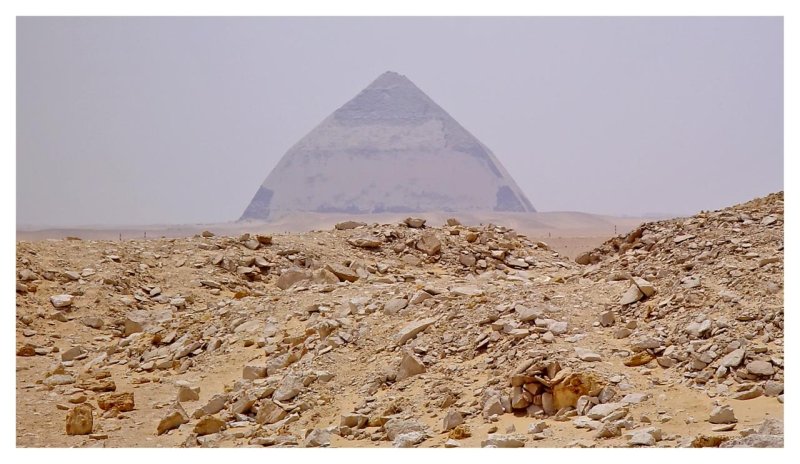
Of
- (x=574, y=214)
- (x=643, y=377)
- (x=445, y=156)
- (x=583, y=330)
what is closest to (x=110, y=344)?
(x=583, y=330)

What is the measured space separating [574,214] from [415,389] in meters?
119

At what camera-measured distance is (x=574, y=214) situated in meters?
125

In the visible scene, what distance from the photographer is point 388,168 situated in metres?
166

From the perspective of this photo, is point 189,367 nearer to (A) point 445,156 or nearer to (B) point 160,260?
(B) point 160,260

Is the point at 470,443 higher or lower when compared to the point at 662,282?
lower

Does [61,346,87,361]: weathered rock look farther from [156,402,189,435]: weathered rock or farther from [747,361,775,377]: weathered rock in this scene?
[747,361,775,377]: weathered rock

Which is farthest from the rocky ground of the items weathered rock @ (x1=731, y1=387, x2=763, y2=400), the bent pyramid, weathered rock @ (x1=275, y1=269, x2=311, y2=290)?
the bent pyramid

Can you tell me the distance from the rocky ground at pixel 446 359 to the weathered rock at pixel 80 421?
0.01 meters

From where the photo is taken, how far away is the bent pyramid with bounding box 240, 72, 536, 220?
160 metres

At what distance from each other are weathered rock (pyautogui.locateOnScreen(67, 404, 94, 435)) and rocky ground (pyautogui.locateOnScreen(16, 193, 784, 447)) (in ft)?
0.04

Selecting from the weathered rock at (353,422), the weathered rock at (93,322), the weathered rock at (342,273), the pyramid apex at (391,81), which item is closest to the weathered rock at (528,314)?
the weathered rock at (353,422)

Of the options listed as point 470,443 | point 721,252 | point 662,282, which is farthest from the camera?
point 721,252

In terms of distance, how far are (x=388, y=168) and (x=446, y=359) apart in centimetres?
15793

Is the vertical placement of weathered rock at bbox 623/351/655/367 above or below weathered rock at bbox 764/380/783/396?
above
